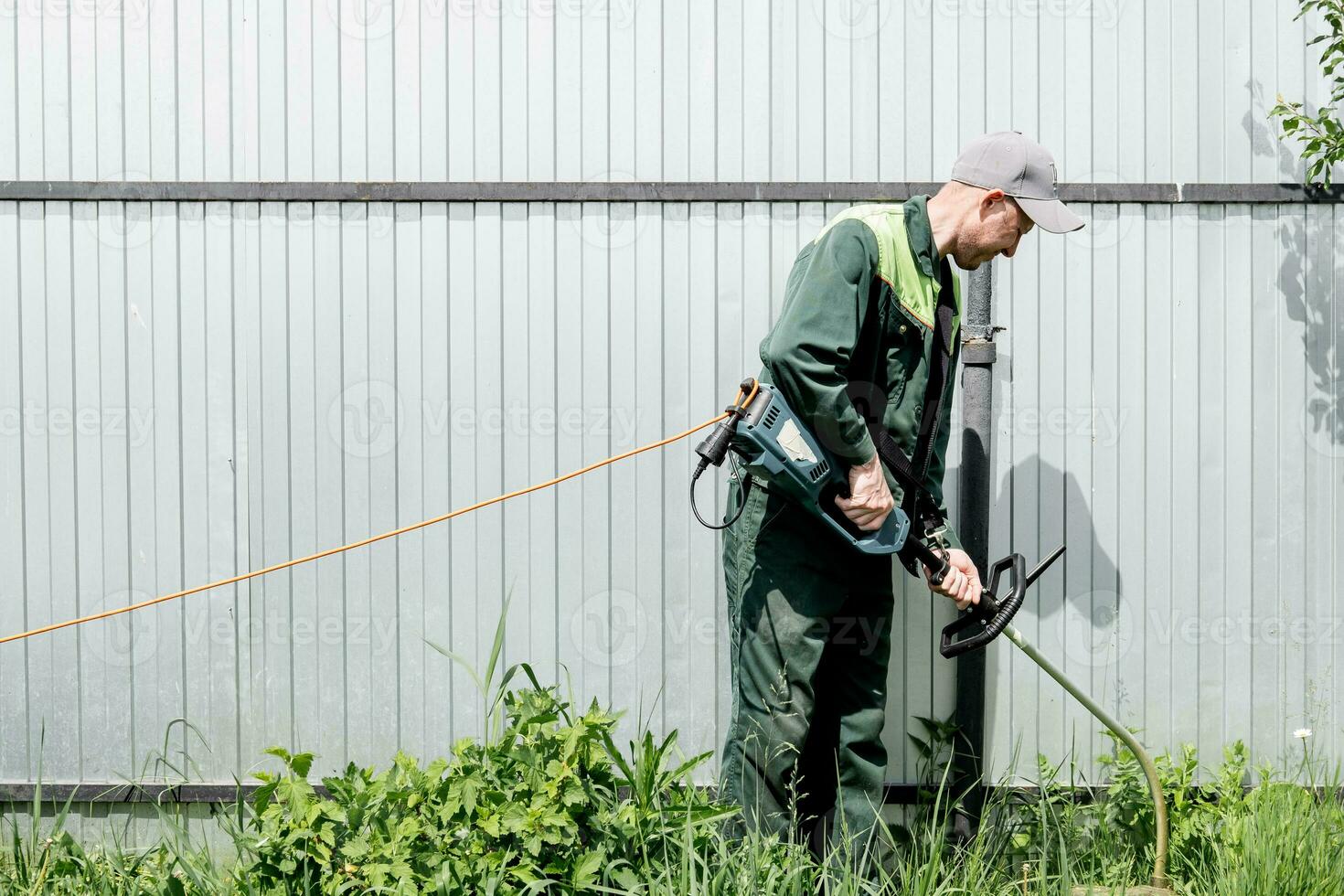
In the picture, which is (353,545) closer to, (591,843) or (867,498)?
(591,843)

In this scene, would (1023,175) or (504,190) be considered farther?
(504,190)

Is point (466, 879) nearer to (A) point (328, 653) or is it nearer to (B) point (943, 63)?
(A) point (328, 653)

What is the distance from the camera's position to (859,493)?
2.40 meters

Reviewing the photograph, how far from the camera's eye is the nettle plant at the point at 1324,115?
2.77 metres

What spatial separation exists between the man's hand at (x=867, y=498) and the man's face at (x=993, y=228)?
0.57m

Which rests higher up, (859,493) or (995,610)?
(859,493)

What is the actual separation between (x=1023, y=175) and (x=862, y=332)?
0.51m

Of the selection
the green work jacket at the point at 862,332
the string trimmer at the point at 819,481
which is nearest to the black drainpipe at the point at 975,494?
the green work jacket at the point at 862,332

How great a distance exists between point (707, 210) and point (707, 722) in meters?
1.43

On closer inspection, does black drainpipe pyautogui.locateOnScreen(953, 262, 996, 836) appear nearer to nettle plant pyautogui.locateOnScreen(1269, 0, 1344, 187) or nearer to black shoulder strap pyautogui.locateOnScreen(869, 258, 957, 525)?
black shoulder strap pyautogui.locateOnScreen(869, 258, 957, 525)

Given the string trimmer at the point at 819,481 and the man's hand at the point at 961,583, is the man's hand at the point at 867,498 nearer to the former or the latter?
the string trimmer at the point at 819,481

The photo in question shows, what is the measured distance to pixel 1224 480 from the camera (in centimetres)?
304

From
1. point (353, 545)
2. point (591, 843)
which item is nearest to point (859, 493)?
point (591, 843)

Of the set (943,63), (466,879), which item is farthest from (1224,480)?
(466,879)
